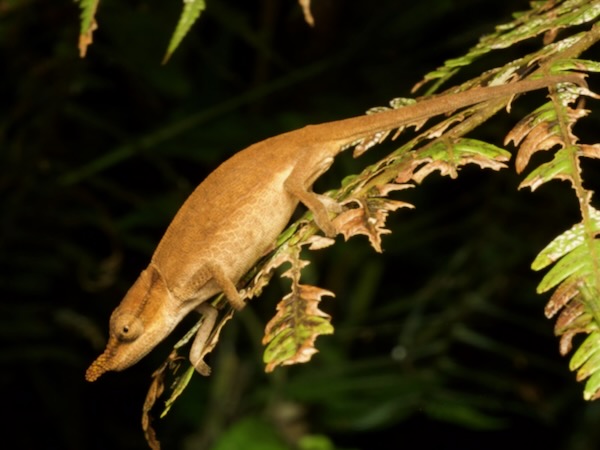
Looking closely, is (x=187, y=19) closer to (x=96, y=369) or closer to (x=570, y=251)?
(x=96, y=369)

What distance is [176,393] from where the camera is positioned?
1791mm

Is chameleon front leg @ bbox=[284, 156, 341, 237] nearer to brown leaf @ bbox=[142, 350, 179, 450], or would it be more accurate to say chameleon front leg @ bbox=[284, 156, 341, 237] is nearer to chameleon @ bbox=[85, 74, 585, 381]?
chameleon @ bbox=[85, 74, 585, 381]

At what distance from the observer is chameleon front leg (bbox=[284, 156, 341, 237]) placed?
199cm

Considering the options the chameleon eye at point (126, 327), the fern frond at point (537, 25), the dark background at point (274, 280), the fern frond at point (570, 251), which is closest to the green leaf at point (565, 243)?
the fern frond at point (570, 251)

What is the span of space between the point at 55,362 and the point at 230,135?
152 centimetres

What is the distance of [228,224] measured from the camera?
7.52 ft

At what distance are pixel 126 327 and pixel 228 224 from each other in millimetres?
A: 399

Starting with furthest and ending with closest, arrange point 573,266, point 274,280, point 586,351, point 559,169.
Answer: point 274,280, point 559,169, point 573,266, point 586,351

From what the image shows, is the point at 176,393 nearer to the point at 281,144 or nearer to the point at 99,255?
the point at 281,144

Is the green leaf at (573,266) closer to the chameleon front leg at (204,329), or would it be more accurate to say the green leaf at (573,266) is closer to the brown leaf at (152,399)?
the brown leaf at (152,399)

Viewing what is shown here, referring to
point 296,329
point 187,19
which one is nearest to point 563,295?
point 296,329

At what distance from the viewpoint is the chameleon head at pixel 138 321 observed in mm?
2346

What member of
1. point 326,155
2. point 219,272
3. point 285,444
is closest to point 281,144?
point 326,155

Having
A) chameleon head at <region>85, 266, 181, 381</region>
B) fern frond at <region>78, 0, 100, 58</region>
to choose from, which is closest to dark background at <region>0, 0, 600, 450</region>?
chameleon head at <region>85, 266, 181, 381</region>
